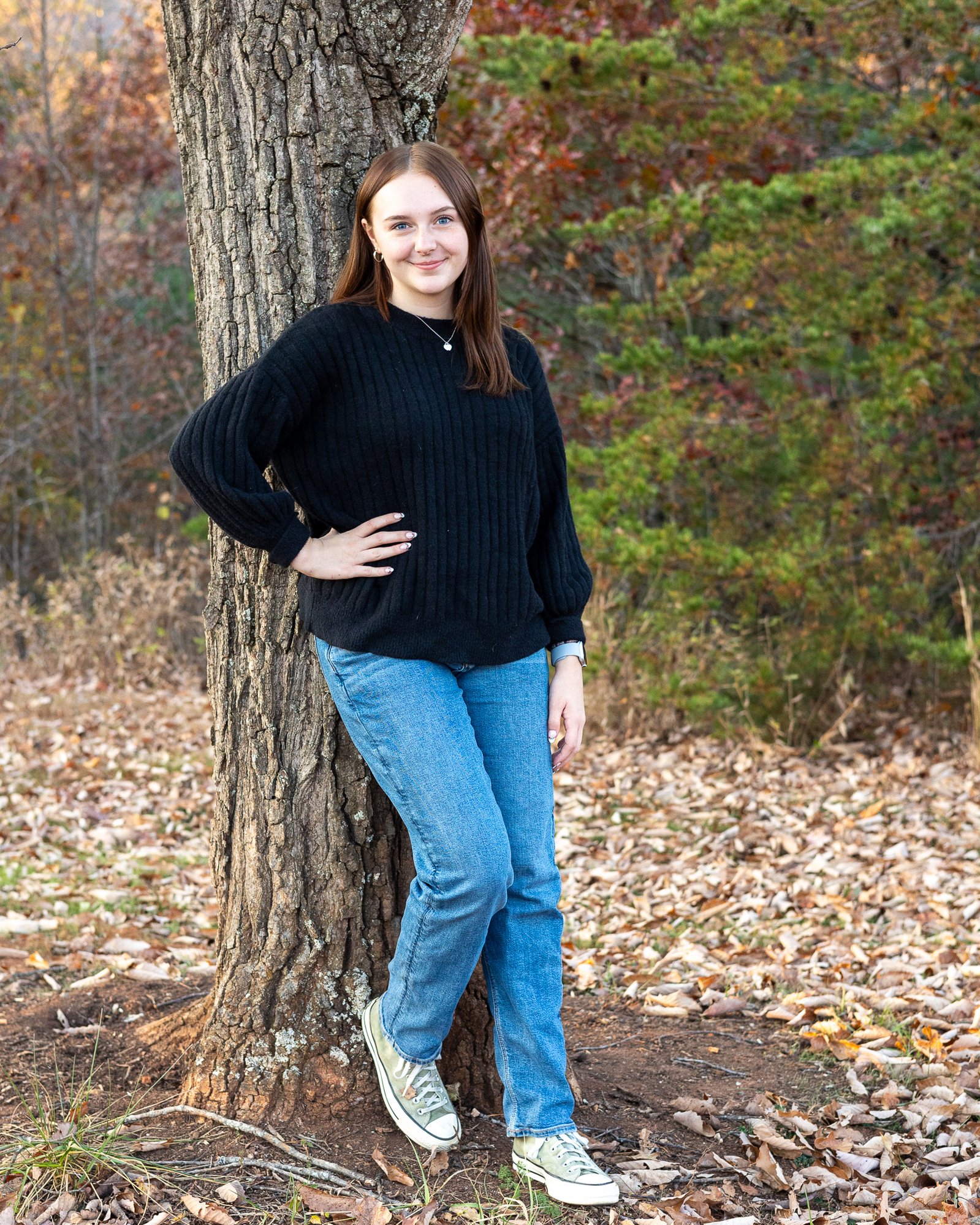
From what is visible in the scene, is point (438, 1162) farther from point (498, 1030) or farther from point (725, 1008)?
point (725, 1008)

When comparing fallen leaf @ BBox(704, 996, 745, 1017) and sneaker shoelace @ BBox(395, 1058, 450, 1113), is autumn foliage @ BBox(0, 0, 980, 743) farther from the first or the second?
sneaker shoelace @ BBox(395, 1058, 450, 1113)

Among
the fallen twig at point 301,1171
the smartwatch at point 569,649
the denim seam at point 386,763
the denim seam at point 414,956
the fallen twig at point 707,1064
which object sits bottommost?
Answer: the fallen twig at point 707,1064

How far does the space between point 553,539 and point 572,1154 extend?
134 cm

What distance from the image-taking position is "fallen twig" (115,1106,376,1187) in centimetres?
261

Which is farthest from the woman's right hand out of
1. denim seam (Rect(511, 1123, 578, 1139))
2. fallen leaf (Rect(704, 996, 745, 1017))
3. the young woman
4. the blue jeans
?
fallen leaf (Rect(704, 996, 745, 1017))

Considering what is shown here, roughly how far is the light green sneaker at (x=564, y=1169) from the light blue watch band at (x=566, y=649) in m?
1.04

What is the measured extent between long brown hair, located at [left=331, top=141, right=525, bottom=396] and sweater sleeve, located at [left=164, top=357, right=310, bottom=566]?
1.02ft

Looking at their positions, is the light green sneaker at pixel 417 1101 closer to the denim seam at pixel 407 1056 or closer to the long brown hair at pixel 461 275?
the denim seam at pixel 407 1056

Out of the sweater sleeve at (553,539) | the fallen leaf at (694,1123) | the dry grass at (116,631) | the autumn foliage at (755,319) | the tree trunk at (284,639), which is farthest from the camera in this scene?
the dry grass at (116,631)

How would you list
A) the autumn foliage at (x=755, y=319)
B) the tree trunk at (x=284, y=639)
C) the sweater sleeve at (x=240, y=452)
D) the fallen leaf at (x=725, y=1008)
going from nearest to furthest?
the sweater sleeve at (x=240, y=452), the tree trunk at (x=284, y=639), the fallen leaf at (x=725, y=1008), the autumn foliage at (x=755, y=319)

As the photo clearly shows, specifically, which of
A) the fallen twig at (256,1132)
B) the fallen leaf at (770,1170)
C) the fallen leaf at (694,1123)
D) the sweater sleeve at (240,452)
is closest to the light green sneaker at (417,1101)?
the fallen twig at (256,1132)

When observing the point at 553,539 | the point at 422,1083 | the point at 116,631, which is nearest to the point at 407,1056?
the point at 422,1083

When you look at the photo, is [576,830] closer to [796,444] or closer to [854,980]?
[854,980]

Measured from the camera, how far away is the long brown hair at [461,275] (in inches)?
103
